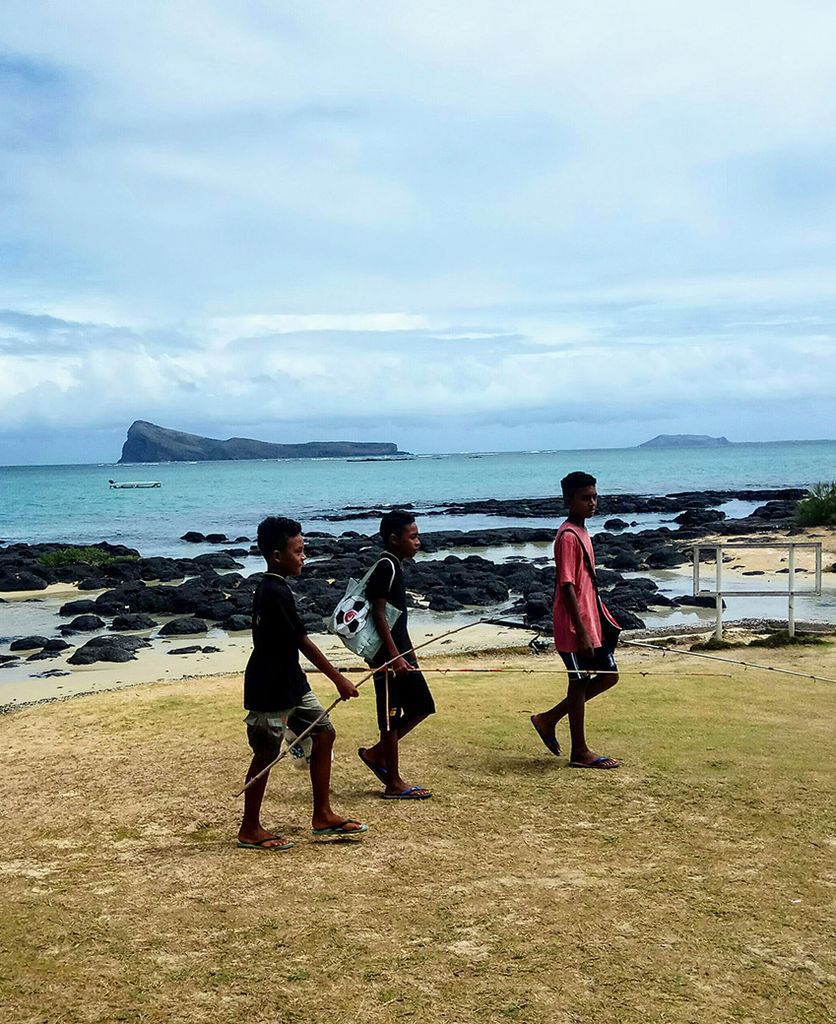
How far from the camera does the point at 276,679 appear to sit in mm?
5461

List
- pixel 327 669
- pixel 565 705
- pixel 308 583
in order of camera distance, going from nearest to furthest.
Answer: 1. pixel 327 669
2. pixel 565 705
3. pixel 308 583

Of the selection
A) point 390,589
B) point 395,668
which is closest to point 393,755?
point 395,668

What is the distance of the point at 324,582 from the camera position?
77.0 ft

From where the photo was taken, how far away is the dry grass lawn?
386cm

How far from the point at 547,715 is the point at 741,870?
7.61 ft

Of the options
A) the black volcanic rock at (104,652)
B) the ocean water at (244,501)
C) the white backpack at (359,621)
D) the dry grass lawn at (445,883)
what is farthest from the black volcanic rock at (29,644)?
the ocean water at (244,501)

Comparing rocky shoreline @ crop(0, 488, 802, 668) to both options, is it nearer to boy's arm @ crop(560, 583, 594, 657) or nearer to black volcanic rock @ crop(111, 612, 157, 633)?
black volcanic rock @ crop(111, 612, 157, 633)

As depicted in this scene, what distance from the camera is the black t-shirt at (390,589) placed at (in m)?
6.18

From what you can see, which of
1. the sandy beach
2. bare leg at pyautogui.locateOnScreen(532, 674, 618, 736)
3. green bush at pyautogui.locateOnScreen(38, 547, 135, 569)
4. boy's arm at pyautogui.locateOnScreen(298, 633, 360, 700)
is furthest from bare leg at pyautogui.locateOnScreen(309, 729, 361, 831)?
green bush at pyautogui.locateOnScreen(38, 547, 135, 569)

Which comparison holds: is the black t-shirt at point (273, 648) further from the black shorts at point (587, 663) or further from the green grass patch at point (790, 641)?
the green grass patch at point (790, 641)

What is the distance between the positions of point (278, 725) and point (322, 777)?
394 mm

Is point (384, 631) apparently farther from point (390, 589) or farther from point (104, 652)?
point (104, 652)

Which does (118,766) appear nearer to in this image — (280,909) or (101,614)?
(280,909)

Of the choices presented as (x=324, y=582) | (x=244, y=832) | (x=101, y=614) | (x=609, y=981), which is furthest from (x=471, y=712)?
(x=324, y=582)
